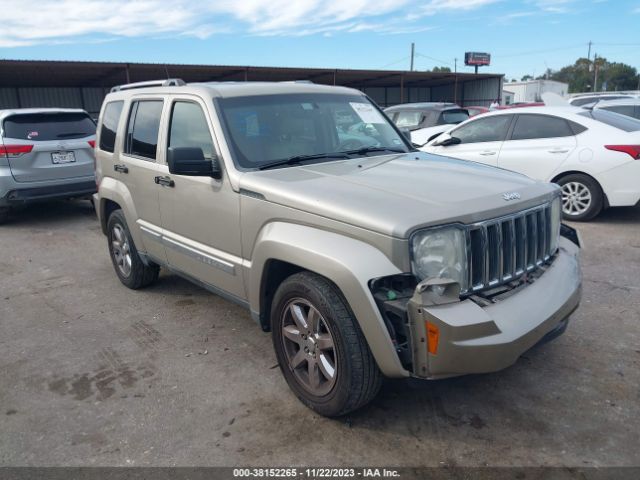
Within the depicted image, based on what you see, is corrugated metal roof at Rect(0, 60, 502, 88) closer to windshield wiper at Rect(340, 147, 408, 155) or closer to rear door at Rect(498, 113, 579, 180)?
rear door at Rect(498, 113, 579, 180)

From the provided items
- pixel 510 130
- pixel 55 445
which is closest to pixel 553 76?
pixel 510 130

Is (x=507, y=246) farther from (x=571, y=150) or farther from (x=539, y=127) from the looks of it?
(x=539, y=127)

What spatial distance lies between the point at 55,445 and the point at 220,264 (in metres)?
1.49

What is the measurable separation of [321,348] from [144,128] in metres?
2.79

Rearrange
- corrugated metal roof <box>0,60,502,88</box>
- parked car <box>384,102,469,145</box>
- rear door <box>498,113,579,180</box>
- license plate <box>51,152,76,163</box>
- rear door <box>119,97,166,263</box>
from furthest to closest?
corrugated metal roof <box>0,60,502,88</box>
parked car <box>384,102,469,145</box>
license plate <box>51,152,76,163</box>
rear door <box>498,113,579,180</box>
rear door <box>119,97,166,263</box>

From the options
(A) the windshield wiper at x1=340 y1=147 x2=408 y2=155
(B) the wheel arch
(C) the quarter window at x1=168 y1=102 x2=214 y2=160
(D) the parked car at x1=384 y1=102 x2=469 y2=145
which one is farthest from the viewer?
(D) the parked car at x1=384 y1=102 x2=469 y2=145

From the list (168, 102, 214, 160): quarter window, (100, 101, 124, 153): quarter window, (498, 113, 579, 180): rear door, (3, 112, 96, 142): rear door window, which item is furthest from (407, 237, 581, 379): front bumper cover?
(3, 112, 96, 142): rear door window

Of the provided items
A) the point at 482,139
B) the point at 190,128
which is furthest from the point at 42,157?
the point at 482,139

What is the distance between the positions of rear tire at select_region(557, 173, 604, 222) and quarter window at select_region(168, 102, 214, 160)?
518cm

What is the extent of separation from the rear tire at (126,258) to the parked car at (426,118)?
25.8 feet

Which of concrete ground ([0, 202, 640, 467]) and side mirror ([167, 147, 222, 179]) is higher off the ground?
side mirror ([167, 147, 222, 179])

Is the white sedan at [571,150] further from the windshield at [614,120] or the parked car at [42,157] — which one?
the parked car at [42,157]

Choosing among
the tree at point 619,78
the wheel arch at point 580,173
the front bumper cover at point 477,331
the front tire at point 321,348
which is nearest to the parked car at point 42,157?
the front tire at point 321,348

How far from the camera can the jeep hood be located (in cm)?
277
